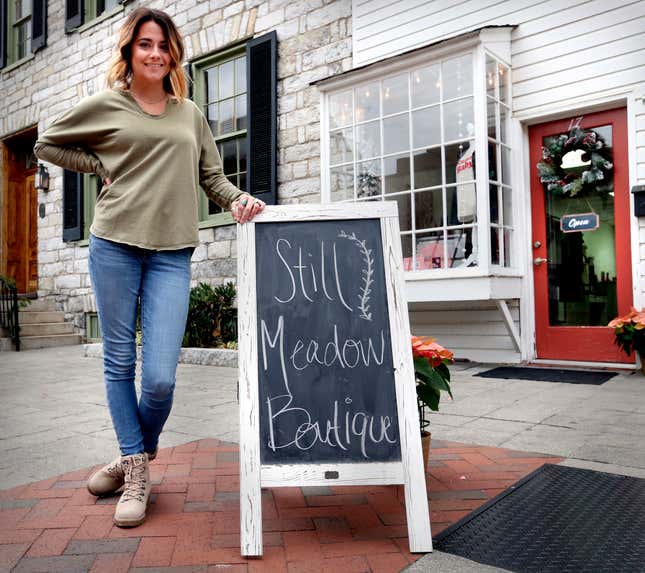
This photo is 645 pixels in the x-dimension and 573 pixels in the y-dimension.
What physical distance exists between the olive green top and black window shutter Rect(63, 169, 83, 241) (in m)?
8.23

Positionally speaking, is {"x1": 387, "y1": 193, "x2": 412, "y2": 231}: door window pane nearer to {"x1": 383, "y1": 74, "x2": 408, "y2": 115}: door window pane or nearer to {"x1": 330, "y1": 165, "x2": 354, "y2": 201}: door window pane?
{"x1": 330, "y1": 165, "x2": 354, "y2": 201}: door window pane

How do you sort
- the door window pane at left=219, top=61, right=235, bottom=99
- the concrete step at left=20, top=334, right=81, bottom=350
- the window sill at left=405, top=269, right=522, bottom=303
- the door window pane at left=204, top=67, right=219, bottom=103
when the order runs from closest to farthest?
the window sill at left=405, top=269, right=522, bottom=303
the door window pane at left=219, top=61, right=235, bottom=99
the door window pane at left=204, top=67, right=219, bottom=103
the concrete step at left=20, top=334, right=81, bottom=350

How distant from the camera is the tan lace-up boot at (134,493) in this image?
2.01m

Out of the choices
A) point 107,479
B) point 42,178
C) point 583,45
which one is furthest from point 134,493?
point 42,178

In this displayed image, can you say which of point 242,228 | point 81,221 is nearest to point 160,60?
point 242,228

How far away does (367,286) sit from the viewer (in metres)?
2.10

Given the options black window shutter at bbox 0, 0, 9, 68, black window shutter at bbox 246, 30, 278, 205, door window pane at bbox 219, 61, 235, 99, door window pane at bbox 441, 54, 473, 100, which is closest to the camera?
door window pane at bbox 441, 54, 473, 100

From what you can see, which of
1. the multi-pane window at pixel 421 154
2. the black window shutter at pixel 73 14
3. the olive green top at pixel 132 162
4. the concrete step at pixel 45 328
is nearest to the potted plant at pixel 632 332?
the multi-pane window at pixel 421 154

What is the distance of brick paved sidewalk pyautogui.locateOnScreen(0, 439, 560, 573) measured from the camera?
1.77 metres

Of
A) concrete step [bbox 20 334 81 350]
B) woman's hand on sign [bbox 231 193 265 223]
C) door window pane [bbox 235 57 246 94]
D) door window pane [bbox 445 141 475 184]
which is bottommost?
concrete step [bbox 20 334 81 350]

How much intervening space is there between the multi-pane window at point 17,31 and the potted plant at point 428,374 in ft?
39.4

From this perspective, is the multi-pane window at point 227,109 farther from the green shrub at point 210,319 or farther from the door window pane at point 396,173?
the door window pane at point 396,173

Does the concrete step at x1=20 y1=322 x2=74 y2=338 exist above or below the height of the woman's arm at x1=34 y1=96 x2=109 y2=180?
below

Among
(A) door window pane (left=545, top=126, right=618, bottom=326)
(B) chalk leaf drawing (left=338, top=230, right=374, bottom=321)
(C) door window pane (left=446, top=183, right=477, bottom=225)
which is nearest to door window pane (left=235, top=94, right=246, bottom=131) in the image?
(C) door window pane (left=446, top=183, right=477, bottom=225)
